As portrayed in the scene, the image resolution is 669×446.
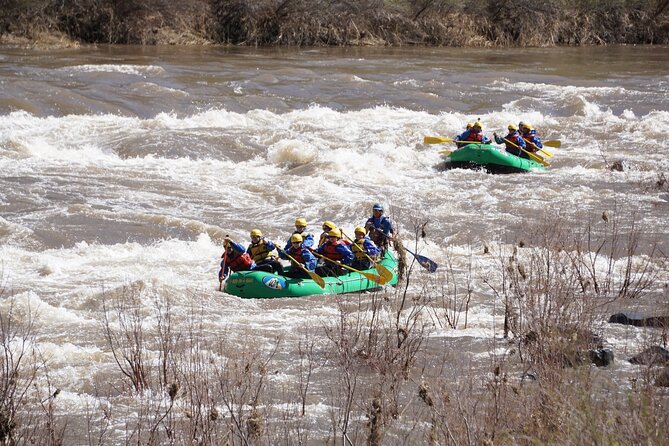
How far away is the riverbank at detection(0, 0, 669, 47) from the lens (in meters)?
33.7

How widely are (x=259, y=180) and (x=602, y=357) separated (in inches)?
405

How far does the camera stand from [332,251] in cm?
1091

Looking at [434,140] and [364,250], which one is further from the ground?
[434,140]

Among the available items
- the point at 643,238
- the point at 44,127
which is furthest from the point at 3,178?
the point at 643,238

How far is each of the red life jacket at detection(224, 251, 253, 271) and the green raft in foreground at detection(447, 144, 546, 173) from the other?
771 cm

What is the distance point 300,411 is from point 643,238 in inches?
295

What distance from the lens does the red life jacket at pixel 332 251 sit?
10.9 m

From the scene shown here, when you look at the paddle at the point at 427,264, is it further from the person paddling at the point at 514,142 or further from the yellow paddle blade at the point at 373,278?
the person paddling at the point at 514,142

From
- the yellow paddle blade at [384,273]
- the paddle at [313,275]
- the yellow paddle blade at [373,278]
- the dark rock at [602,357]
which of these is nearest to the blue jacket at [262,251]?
the paddle at [313,275]

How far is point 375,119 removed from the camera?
21.3 m

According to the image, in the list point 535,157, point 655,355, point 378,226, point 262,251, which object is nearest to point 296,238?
point 262,251

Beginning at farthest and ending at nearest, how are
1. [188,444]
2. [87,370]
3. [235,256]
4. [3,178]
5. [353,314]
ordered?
[3,178]
[235,256]
[353,314]
[87,370]
[188,444]

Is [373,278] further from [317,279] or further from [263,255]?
[263,255]

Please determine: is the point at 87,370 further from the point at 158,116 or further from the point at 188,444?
the point at 158,116
